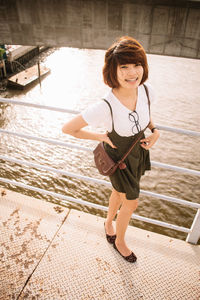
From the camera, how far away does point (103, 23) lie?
7.54 meters

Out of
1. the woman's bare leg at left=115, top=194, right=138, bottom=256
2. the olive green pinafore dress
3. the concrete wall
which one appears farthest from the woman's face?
the concrete wall

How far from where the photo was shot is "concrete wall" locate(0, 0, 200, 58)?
6938mm

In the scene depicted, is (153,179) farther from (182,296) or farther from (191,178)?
(182,296)

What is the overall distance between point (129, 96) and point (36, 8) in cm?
806

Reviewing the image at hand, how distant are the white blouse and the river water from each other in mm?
6085

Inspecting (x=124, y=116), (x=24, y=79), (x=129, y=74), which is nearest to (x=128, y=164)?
(x=124, y=116)

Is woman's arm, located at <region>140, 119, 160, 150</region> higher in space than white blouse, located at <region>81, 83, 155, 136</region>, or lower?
lower

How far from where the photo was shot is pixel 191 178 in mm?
9109

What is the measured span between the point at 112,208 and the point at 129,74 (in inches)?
49.1

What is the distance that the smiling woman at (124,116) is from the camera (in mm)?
1325

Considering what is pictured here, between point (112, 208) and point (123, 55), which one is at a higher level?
point (123, 55)

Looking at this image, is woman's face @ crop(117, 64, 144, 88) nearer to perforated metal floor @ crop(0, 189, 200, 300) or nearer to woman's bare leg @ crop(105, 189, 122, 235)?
woman's bare leg @ crop(105, 189, 122, 235)

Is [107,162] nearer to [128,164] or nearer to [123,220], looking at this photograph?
[128,164]

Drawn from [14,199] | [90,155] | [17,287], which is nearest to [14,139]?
[90,155]
